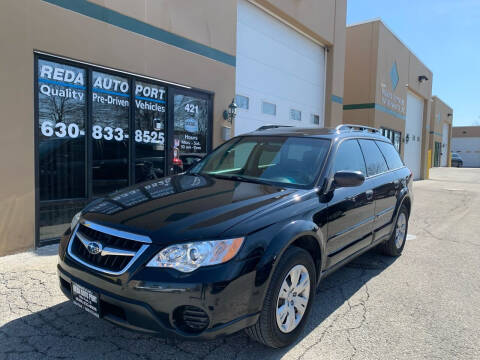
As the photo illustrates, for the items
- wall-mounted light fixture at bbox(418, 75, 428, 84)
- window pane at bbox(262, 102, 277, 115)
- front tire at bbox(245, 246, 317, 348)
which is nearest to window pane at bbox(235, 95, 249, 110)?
window pane at bbox(262, 102, 277, 115)

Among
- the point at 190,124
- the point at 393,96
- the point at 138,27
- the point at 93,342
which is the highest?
the point at 393,96

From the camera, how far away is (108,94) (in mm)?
6031

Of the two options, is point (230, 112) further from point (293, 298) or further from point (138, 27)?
point (293, 298)

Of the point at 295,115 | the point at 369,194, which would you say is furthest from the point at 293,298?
the point at 295,115

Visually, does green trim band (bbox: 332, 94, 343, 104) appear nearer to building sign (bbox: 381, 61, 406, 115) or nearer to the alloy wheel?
building sign (bbox: 381, 61, 406, 115)

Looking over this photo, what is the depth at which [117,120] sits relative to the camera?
6230mm

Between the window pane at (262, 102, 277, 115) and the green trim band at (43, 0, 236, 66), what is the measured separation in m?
2.38

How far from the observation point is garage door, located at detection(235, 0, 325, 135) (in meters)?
9.38

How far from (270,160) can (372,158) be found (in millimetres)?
1544

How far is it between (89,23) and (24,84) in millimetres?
1458

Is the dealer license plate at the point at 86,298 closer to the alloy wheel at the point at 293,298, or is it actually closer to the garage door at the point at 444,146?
the alloy wheel at the point at 293,298

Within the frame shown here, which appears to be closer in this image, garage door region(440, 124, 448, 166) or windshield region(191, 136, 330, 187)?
windshield region(191, 136, 330, 187)

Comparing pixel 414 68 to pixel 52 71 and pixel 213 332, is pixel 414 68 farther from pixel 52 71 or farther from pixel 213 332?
pixel 213 332

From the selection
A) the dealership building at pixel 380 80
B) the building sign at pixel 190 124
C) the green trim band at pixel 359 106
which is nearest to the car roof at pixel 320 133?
the building sign at pixel 190 124
